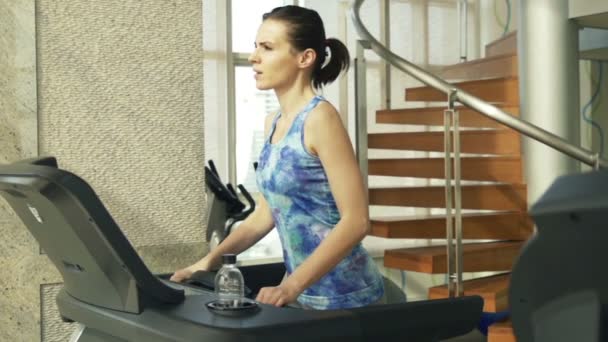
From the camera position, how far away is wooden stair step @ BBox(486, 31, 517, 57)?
5.32 m

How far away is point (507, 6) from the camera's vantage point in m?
6.72

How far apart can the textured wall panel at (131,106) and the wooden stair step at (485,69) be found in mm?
2552

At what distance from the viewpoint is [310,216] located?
1767mm

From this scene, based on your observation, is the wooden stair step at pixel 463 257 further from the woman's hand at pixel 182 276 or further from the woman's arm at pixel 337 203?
the woman's arm at pixel 337 203

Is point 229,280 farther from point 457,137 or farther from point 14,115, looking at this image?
point 457,137

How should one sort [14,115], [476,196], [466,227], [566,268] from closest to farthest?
[566,268] < [14,115] < [466,227] < [476,196]

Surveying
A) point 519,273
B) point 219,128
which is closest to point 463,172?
point 219,128

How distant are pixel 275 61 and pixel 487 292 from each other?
2295 mm

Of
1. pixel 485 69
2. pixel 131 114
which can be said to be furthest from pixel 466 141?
pixel 131 114

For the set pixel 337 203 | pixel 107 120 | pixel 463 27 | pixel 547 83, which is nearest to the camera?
pixel 337 203

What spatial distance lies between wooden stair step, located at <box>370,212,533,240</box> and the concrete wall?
4.81ft

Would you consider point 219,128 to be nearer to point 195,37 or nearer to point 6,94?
point 195,37

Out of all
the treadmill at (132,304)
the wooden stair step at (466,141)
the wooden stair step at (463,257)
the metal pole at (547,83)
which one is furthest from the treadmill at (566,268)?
the wooden stair step at (466,141)

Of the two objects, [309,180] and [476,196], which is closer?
[309,180]
